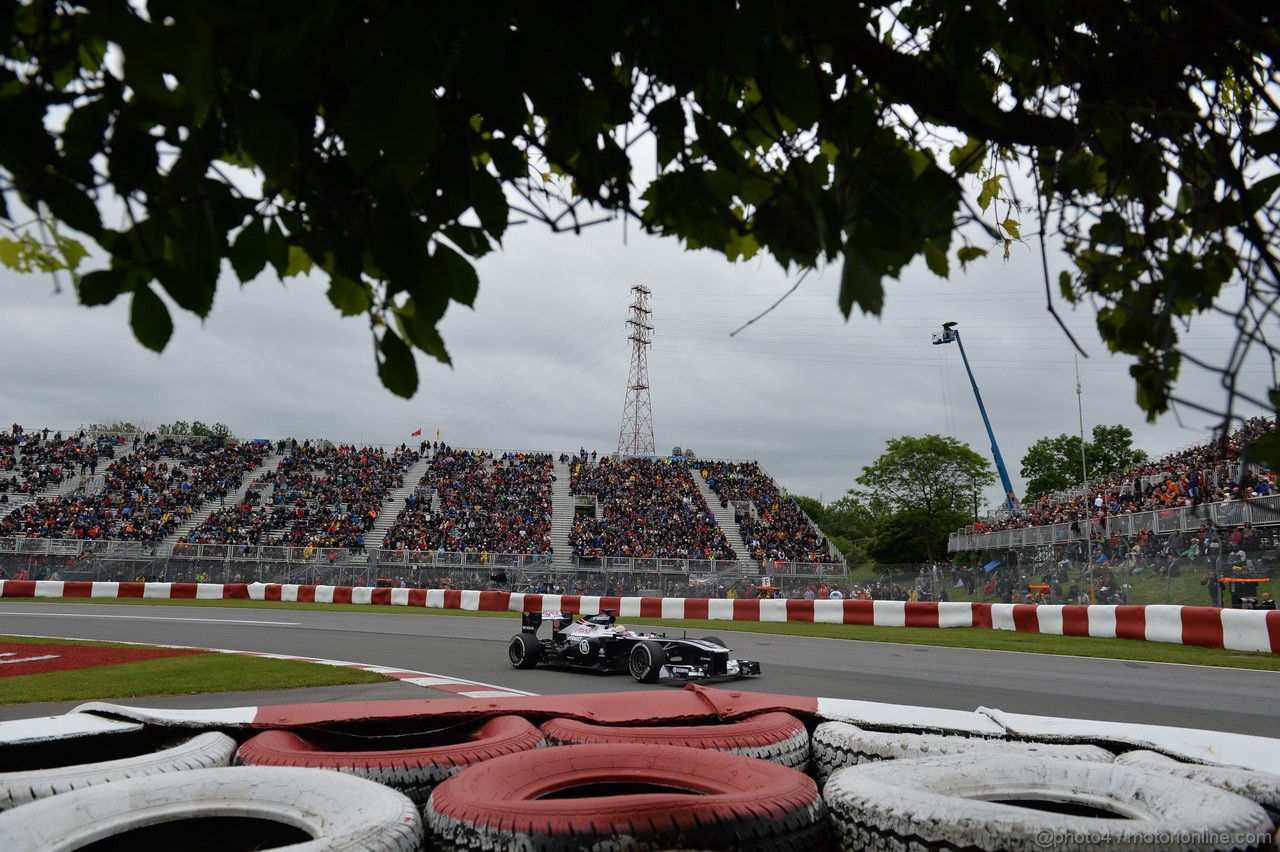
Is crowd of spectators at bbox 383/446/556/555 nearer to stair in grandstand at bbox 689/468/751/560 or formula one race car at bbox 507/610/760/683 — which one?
stair in grandstand at bbox 689/468/751/560

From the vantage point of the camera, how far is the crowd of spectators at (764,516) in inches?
1519

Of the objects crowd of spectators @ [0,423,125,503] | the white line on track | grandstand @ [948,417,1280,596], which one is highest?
crowd of spectators @ [0,423,125,503]

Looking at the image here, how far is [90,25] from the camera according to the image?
1.30 m

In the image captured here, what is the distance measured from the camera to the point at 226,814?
2.57 m

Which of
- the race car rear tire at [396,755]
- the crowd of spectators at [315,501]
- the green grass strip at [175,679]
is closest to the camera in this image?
the race car rear tire at [396,755]

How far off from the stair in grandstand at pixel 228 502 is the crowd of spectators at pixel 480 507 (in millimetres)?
7760

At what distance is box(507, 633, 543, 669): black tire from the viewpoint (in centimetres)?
1143

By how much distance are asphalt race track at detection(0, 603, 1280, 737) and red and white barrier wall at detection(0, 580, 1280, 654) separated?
1700 millimetres

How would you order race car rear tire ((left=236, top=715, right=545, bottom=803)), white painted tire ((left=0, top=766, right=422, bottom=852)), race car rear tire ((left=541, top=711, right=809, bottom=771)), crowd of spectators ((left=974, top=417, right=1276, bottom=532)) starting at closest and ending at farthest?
1. white painted tire ((left=0, top=766, right=422, bottom=852))
2. race car rear tire ((left=236, top=715, right=545, bottom=803))
3. race car rear tire ((left=541, top=711, right=809, bottom=771))
4. crowd of spectators ((left=974, top=417, right=1276, bottom=532))

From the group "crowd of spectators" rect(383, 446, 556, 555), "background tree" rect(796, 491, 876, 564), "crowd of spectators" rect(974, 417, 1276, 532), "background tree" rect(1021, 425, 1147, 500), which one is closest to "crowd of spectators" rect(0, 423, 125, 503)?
"crowd of spectators" rect(383, 446, 556, 555)

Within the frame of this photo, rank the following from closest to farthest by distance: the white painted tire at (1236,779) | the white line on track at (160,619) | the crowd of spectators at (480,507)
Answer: the white painted tire at (1236,779), the white line on track at (160,619), the crowd of spectators at (480,507)

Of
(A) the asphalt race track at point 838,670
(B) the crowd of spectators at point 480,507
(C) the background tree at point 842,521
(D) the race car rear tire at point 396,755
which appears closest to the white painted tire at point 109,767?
(D) the race car rear tire at point 396,755

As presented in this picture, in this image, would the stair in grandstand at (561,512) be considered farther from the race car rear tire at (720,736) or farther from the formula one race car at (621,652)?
the race car rear tire at (720,736)

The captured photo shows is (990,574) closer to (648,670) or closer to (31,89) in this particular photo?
(648,670)
